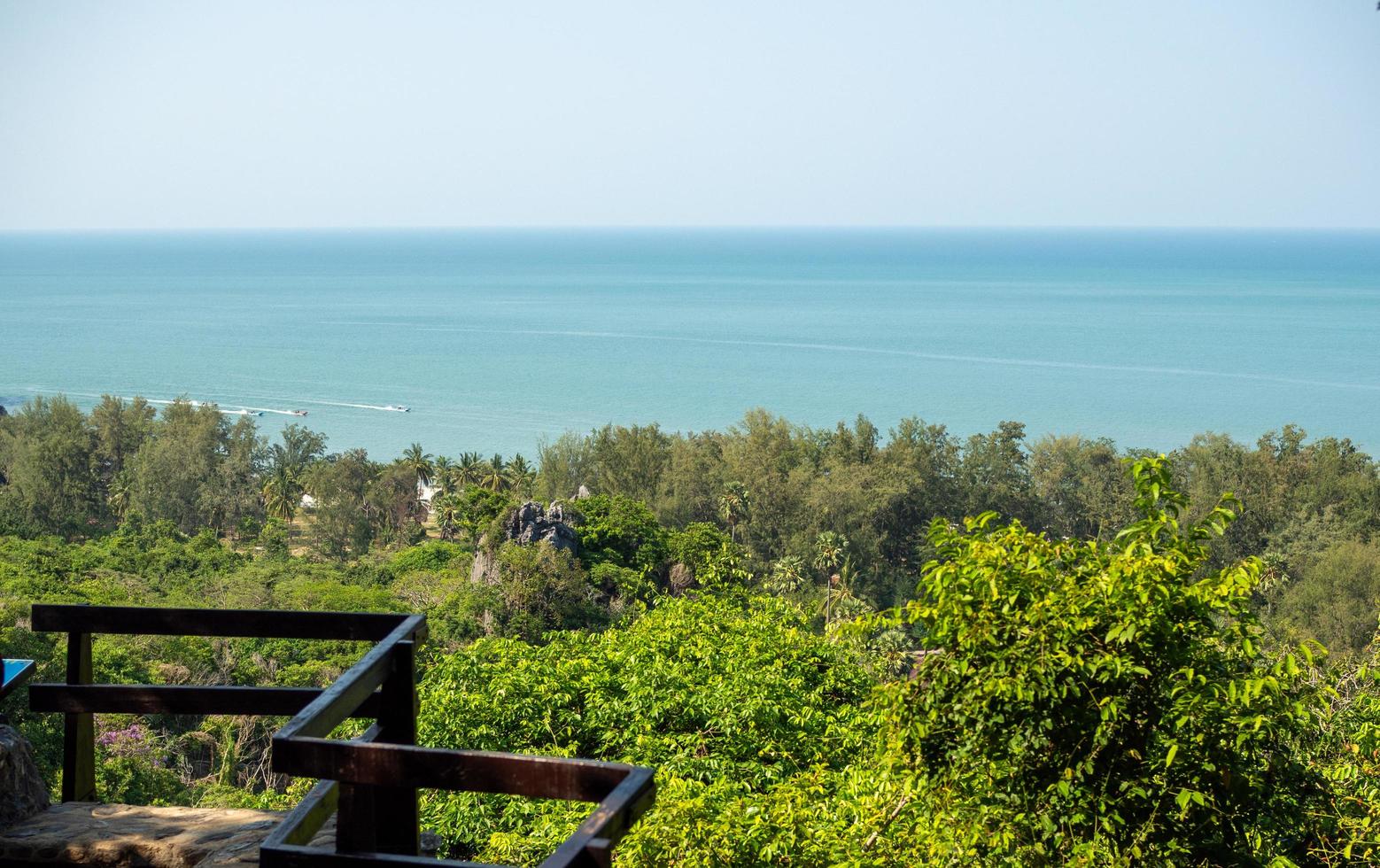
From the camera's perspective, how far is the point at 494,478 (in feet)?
193

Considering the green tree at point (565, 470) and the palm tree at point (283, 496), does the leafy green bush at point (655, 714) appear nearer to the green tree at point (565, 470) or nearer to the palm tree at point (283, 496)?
the green tree at point (565, 470)

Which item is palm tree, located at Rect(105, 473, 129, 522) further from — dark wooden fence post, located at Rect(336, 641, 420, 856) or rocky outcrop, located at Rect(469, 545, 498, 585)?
dark wooden fence post, located at Rect(336, 641, 420, 856)

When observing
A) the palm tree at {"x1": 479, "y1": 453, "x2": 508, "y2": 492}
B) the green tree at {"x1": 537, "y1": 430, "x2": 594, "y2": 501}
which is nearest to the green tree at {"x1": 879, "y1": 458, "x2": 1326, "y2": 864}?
the palm tree at {"x1": 479, "y1": 453, "x2": 508, "y2": 492}

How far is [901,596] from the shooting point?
51.5 metres

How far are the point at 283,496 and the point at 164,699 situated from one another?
2337 inches

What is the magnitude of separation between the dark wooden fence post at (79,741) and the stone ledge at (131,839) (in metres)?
0.13

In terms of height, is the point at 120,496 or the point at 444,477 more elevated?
the point at 444,477

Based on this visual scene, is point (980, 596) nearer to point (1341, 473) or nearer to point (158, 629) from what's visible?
point (158, 629)

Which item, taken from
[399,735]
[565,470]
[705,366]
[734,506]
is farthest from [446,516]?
[705,366]

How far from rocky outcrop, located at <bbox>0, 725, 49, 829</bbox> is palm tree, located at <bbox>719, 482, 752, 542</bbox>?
50.4 metres

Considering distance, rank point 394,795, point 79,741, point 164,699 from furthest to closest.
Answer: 1. point 79,741
2. point 164,699
3. point 394,795

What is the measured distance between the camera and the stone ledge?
4133mm

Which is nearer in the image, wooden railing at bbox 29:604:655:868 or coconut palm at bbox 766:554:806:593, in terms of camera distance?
wooden railing at bbox 29:604:655:868

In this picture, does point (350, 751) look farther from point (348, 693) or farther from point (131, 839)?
point (131, 839)
